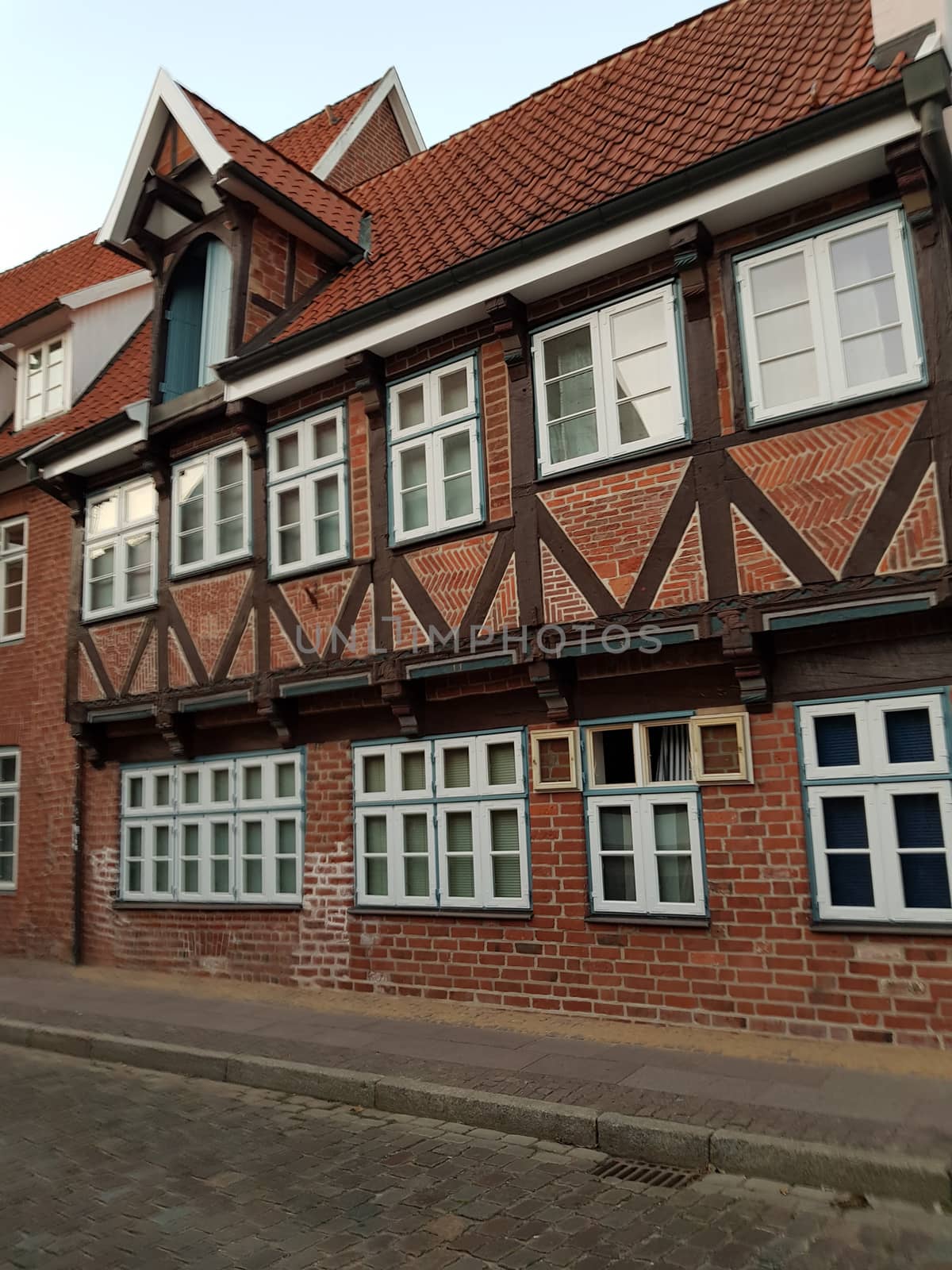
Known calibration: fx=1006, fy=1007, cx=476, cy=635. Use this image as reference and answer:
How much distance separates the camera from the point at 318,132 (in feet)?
50.6

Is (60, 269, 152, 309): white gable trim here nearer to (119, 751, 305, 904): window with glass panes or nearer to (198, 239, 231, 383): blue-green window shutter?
(198, 239, 231, 383): blue-green window shutter

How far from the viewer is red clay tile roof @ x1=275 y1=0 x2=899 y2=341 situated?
7.86 meters

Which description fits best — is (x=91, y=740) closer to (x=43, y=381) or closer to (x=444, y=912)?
(x=444, y=912)

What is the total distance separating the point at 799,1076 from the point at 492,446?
5.34 metres

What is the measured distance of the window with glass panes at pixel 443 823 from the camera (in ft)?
27.9

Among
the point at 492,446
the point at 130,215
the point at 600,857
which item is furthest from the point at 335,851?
the point at 130,215

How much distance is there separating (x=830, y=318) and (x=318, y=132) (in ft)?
36.5

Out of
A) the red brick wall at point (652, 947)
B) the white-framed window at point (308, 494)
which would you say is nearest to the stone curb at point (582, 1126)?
the red brick wall at point (652, 947)

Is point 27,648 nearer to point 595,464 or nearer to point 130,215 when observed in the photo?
point 130,215

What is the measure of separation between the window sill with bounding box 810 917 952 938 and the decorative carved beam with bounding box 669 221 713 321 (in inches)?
177

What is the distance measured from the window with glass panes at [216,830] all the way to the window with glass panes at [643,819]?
3.32 m

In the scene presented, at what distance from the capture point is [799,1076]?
607 centimetres

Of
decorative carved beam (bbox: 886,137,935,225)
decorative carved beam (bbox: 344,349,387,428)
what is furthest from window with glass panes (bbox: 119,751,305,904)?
decorative carved beam (bbox: 886,137,935,225)

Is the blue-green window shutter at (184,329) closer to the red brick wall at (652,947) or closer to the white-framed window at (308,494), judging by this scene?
the white-framed window at (308,494)
